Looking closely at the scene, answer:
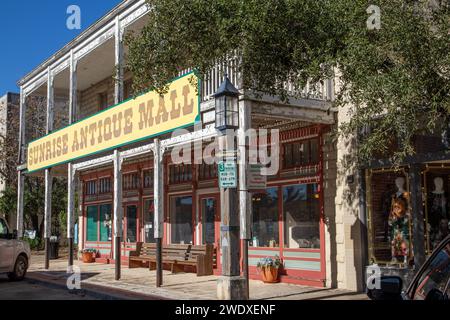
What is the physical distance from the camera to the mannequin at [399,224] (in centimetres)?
1087

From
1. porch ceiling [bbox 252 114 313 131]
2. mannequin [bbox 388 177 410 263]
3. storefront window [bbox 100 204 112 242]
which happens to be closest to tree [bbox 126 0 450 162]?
mannequin [bbox 388 177 410 263]

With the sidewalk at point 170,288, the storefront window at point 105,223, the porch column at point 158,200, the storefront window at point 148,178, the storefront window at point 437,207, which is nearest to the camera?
the storefront window at point 437,207

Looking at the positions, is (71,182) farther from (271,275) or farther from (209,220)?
(271,275)

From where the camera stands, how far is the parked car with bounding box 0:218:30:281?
1498cm

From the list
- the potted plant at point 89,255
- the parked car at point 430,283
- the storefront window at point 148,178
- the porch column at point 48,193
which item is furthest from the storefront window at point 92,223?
the parked car at point 430,283

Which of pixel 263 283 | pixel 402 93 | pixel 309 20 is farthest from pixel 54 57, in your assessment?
pixel 402 93

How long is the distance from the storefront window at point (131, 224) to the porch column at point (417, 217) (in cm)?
1092

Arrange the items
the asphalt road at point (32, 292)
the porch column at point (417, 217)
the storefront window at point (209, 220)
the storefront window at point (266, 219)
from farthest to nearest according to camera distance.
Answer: the storefront window at point (209, 220) < the storefront window at point (266, 219) < the asphalt road at point (32, 292) < the porch column at point (417, 217)

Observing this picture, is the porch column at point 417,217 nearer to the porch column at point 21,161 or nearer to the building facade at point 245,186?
the building facade at point 245,186

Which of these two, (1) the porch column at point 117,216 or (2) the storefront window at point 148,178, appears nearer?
(1) the porch column at point 117,216

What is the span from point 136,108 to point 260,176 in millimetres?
4724

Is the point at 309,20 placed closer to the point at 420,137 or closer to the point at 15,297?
the point at 420,137

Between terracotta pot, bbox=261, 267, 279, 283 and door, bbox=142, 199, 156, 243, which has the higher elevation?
door, bbox=142, 199, 156, 243

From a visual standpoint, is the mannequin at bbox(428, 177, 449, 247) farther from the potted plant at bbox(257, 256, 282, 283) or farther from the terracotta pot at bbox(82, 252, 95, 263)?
the terracotta pot at bbox(82, 252, 95, 263)
